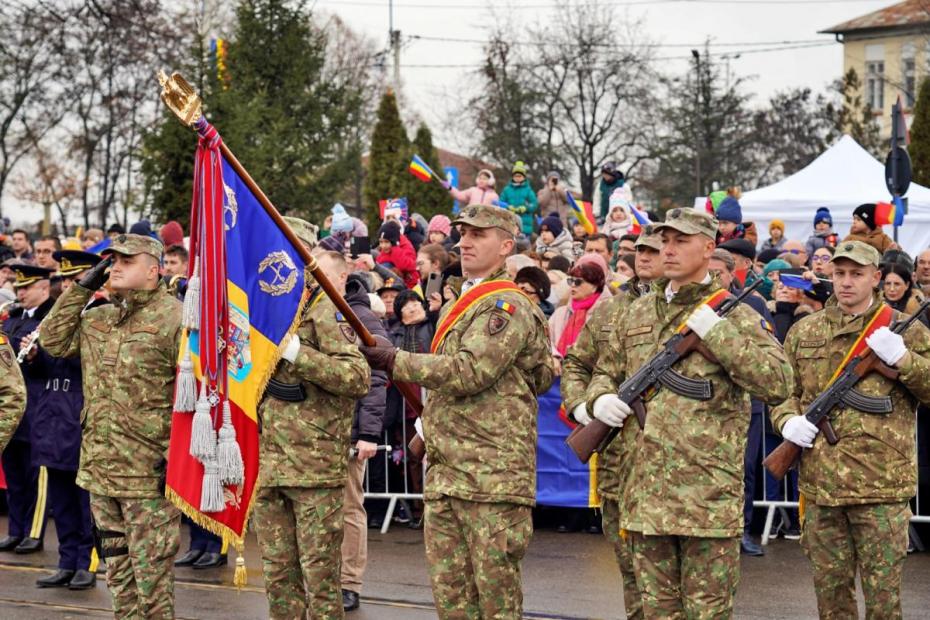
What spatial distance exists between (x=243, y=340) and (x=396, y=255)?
8.65 meters

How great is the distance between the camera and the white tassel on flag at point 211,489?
22.6ft

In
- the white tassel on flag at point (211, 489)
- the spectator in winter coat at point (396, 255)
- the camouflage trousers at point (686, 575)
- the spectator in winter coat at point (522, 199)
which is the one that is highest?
the spectator in winter coat at point (522, 199)

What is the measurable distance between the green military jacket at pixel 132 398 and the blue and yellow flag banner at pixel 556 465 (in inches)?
181

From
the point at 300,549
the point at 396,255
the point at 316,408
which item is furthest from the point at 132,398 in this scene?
the point at 396,255

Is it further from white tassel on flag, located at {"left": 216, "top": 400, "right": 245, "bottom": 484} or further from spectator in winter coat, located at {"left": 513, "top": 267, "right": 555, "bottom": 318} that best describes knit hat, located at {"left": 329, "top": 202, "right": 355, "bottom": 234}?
white tassel on flag, located at {"left": 216, "top": 400, "right": 245, "bottom": 484}

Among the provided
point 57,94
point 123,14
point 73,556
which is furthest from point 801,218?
point 57,94

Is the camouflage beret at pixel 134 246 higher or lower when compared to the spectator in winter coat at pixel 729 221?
lower

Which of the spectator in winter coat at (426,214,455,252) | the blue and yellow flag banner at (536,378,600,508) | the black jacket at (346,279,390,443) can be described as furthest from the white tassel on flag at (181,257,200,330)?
the spectator in winter coat at (426,214,455,252)

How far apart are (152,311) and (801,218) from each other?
49.6ft

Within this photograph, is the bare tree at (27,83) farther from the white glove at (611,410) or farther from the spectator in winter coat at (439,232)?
the white glove at (611,410)

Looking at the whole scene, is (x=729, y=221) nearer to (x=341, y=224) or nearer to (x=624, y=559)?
(x=341, y=224)

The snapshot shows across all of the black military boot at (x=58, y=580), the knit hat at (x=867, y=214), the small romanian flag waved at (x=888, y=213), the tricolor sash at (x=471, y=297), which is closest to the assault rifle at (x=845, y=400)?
the tricolor sash at (x=471, y=297)

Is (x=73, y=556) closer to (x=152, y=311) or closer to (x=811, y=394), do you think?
(x=152, y=311)

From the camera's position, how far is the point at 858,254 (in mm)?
7117
